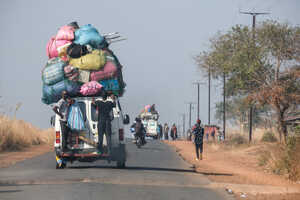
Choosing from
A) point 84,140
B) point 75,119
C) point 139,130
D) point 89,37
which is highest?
point 89,37

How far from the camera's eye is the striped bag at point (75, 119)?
19344 millimetres

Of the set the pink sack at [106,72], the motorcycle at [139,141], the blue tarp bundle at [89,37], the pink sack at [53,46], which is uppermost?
the blue tarp bundle at [89,37]

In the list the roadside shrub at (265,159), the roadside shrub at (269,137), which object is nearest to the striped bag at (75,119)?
the roadside shrub at (265,159)

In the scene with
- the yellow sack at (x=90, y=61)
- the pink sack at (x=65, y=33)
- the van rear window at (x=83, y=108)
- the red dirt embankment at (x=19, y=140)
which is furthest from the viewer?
the red dirt embankment at (x=19, y=140)

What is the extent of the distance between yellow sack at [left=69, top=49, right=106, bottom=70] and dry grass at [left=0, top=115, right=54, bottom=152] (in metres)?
10.6

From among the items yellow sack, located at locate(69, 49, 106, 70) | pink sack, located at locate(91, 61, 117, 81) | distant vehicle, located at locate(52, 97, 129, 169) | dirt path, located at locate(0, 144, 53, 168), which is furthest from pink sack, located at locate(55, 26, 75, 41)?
distant vehicle, located at locate(52, 97, 129, 169)

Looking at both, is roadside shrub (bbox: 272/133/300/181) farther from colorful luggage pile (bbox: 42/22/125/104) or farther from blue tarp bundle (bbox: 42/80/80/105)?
blue tarp bundle (bbox: 42/80/80/105)

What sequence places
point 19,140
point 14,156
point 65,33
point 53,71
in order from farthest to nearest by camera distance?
point 19,140
point 14,156
point 65,33
point 53,71

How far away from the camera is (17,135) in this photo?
118 ft

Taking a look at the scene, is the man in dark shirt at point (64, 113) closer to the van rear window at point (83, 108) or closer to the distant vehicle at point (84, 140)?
the distant vehicle at point (84, 140)

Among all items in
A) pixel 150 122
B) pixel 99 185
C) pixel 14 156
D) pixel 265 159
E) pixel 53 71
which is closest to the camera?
pixel 99 185

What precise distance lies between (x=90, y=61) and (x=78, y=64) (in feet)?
1.51

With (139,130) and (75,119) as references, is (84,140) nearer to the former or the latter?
(75,119)

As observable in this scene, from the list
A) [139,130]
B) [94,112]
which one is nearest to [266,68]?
[139,130]
